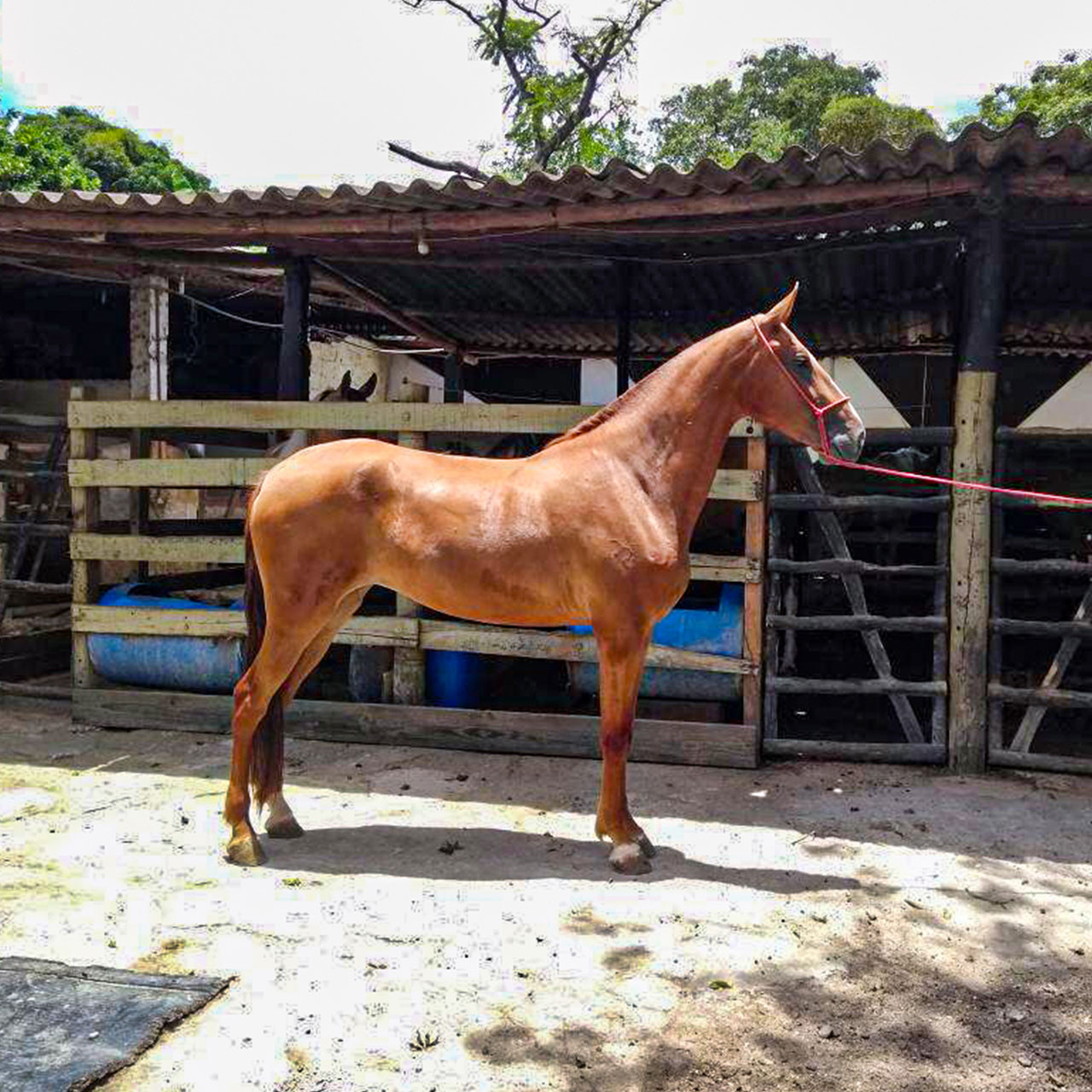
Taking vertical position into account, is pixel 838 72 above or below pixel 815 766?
above

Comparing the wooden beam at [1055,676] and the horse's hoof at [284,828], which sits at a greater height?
the wooden beam at [1055,676]

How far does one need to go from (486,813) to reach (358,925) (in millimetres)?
1285

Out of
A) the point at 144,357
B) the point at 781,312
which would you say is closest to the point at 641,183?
the point at 781,312

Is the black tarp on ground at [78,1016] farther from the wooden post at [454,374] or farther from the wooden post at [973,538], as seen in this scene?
the wooden post at [454,374]

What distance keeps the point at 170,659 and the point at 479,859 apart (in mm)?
2872

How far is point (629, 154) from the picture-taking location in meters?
26.4

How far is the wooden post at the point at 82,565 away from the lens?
5898 millimetres

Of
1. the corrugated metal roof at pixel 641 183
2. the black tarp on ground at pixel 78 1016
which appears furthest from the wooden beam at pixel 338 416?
the black tarp on ground at pixel 78 1016

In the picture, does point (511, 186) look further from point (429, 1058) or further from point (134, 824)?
point (429, 1058)

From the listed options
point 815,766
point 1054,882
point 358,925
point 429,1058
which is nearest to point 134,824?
point 358,925

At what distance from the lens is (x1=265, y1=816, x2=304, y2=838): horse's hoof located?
401cm

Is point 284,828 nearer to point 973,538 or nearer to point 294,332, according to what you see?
point 294,332

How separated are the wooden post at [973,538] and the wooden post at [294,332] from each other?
407 cm

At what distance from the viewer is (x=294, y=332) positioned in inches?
246
